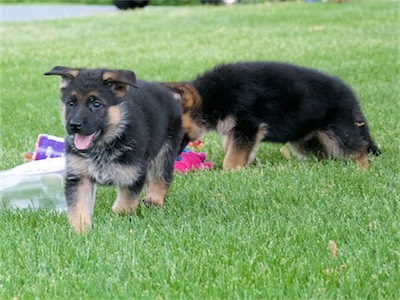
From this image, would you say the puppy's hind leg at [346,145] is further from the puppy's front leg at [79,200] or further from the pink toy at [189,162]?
the puppy's front leg at [79,200]

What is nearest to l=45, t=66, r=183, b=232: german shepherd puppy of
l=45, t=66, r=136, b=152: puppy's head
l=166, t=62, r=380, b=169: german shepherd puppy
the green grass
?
l=45, t=66, r=136, b=152: puppy's head

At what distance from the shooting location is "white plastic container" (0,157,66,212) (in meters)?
5.96

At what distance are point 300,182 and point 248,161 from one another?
1367mm

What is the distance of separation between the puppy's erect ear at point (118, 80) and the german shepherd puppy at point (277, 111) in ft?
6.50

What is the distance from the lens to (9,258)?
4.46 metres

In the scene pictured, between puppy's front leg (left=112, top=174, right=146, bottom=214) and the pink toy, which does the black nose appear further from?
the pink toy

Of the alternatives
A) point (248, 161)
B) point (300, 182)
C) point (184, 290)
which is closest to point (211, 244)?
point (184, 290)

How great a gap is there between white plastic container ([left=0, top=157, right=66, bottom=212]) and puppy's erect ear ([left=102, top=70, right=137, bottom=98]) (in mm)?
1062

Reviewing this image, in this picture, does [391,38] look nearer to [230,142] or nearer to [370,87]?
[370,87]

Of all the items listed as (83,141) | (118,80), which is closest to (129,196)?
(83,141)

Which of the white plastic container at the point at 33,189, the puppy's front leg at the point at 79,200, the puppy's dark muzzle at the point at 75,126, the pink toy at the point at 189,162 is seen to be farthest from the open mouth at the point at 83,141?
the pink toy at the point at 189,162

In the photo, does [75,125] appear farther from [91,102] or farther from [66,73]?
[66,73]

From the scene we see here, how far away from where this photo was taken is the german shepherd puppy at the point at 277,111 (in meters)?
7.45

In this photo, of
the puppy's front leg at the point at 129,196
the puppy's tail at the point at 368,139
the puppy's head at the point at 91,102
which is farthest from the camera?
the puppy's tail at the point at 368,139
